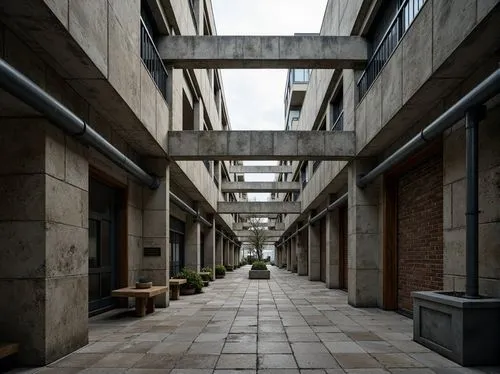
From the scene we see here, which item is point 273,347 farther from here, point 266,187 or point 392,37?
point 266,187

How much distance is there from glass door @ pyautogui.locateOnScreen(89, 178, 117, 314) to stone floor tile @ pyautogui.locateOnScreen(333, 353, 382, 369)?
6247mm

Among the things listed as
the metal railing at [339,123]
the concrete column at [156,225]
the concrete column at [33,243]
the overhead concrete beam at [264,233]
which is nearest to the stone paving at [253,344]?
the concrete column at [33,243]

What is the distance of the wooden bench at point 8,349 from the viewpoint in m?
5.81

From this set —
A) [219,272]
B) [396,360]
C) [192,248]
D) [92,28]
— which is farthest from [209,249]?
[92,28]

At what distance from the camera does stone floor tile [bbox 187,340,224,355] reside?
727 centimetres

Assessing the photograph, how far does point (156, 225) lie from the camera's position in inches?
526

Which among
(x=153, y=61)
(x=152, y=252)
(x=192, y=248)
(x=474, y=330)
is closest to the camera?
(x=474, y=330)

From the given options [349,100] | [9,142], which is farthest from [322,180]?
[9,142]

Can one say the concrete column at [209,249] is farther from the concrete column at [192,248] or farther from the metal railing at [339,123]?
the metal railing at [339,123]

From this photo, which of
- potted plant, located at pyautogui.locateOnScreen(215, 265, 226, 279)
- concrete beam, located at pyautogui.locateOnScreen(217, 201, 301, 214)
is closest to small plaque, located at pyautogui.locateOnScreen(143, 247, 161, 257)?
concrete beam, located at pyautogui.locateOnScreen(217, 201, 301, 214)

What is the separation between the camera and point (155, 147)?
12219mm

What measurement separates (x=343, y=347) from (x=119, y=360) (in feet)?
11.6

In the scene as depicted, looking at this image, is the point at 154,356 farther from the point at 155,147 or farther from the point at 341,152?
the point at 341,152

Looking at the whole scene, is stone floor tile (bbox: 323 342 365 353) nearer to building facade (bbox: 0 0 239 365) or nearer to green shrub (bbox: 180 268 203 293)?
building facade (bbox: 0 0 239 365)
